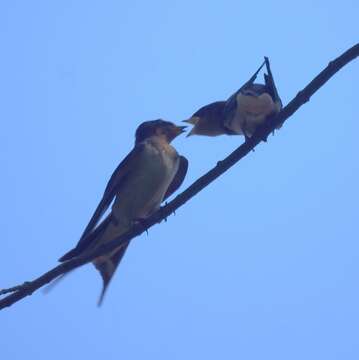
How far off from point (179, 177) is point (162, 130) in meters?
0.51

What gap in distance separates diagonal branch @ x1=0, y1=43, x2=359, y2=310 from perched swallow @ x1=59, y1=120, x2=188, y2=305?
1.36 metres

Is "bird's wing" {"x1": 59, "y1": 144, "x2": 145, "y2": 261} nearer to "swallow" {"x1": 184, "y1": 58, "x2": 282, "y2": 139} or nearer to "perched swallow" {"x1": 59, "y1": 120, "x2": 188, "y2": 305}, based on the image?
"perched swallow" {"x1": 59, "y1": 120, "x2": 188, "y2": 305}

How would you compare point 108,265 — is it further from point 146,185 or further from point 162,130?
point 162,130

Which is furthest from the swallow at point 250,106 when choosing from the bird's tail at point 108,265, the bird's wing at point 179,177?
the bird's tail at point 108,265

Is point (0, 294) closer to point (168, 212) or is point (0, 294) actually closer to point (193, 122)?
point (168, 212)

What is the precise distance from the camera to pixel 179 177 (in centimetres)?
716

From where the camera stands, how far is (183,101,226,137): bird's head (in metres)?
7.05

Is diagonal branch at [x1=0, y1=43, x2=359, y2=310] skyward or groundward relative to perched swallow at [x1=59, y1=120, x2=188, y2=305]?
groundward

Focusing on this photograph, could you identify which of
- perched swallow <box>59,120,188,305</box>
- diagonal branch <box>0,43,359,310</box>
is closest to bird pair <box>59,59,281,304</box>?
perched swallow <box>59,120,188,305</box>

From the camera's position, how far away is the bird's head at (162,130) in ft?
23.0

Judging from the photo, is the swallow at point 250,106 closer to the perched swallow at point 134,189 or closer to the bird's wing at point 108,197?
the perched swallow at point 134,189

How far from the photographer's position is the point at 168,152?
6.73m

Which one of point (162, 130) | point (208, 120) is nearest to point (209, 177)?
point (162, 130)

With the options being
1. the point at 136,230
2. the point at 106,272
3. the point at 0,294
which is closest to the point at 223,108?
the point at 106,272
